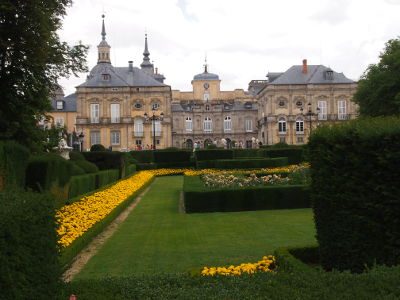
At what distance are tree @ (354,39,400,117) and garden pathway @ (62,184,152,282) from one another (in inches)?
1108

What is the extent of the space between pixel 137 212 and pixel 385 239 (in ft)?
29.8

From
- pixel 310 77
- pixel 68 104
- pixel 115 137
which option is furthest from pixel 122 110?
pixel 310 77

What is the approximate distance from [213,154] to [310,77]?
37255 millimetres

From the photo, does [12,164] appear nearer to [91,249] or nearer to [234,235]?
[91,249]

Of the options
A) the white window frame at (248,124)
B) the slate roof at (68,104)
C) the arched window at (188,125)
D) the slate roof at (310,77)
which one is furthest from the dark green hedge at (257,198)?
the white window frame at (248,124)

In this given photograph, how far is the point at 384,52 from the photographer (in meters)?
41.8

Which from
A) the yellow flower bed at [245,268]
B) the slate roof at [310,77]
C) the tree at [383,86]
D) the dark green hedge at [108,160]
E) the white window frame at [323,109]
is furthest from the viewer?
the white window frame at [323,109]

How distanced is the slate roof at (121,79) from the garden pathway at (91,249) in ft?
168

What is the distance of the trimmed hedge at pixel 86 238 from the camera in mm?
7413

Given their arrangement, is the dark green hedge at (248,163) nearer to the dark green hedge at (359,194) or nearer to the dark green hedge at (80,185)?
the dark green hedge at (80,185)

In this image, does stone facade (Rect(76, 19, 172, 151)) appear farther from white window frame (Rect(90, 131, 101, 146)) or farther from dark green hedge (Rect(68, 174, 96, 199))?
dark green hedge (Rect(68, 174, 96, 199))

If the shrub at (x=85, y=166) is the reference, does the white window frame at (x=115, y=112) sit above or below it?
above

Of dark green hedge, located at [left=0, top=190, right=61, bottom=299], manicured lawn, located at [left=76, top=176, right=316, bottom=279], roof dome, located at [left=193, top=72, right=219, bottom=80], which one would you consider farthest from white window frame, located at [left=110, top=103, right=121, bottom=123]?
dark green hedge, located at [left=0, top=190, right=61, bottom=299]

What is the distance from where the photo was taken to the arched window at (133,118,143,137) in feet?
211
